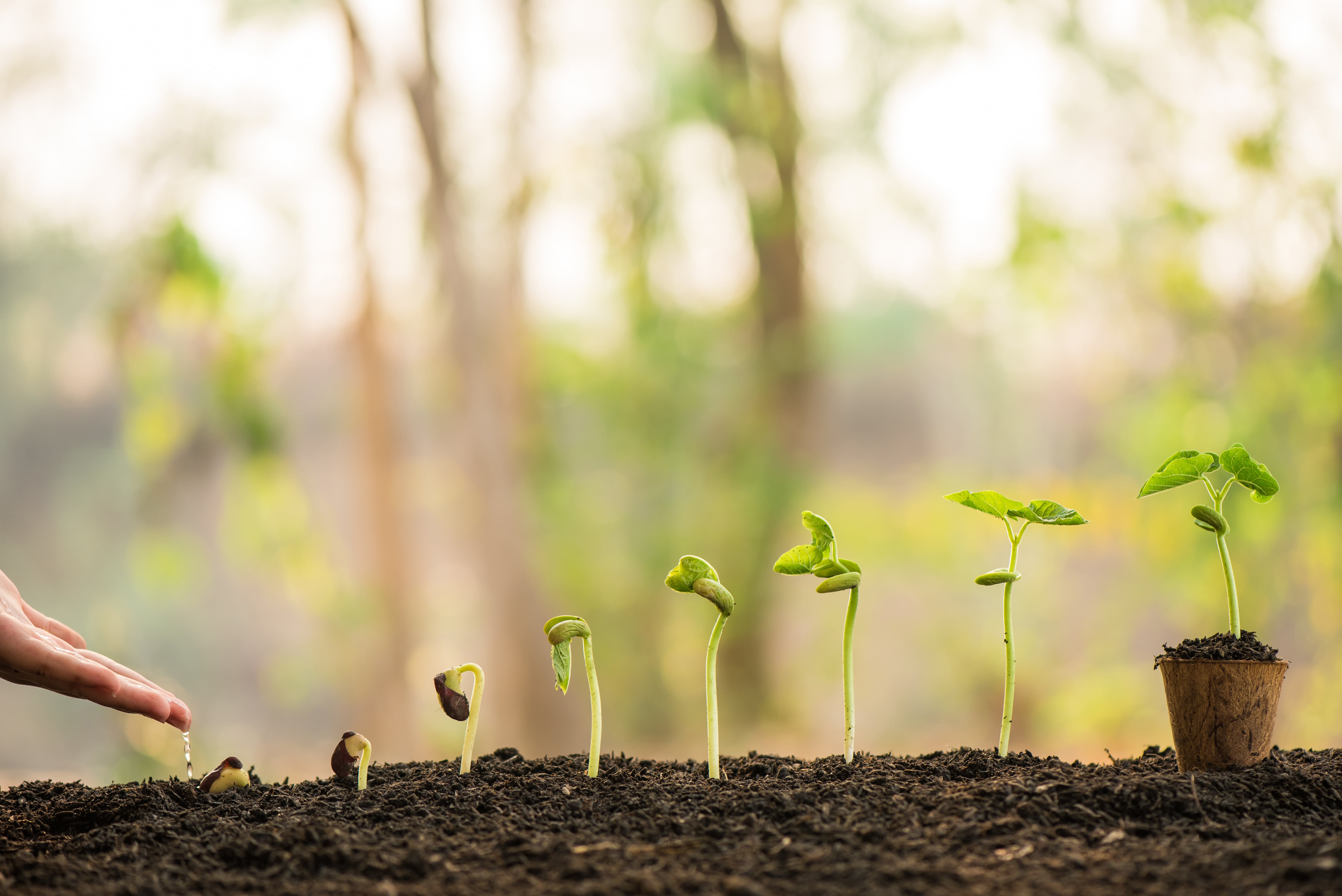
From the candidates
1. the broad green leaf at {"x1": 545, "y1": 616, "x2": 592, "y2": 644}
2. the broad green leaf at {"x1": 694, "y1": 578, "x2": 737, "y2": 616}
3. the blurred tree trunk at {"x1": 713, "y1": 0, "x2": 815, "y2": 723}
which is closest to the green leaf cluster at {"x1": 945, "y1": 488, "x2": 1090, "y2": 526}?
the broad green leaf at {"x1": 694, "y1": 578, "x2": 737, "y2": 616}

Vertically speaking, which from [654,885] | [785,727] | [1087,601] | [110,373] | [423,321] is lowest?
[654,885]

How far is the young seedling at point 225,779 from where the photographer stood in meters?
1.33

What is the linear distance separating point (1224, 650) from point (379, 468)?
4079 millimetres

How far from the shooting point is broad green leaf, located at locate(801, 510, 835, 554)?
126 cm

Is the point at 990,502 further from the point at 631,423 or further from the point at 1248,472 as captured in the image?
the point at 631,423

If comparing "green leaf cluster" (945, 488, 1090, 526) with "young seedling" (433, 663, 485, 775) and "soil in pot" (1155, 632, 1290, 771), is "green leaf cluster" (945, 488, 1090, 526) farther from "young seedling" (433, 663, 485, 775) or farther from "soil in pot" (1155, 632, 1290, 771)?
"young seedling" (433, 663, 485, 775)

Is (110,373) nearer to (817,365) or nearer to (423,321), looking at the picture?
(423,321)

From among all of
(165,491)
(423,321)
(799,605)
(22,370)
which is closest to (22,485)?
(22,370)

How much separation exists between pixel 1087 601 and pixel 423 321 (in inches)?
139

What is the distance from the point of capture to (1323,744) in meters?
3.70

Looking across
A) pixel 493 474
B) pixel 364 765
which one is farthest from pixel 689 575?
pixel 493 474

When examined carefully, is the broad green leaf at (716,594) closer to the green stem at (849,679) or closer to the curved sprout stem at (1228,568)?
the green stem at (849,679)

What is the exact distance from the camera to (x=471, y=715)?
4.47 ft

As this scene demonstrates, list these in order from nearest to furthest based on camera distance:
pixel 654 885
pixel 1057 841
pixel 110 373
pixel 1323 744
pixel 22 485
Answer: pixel 654 885 → pixel 1057 841 → pixel 1323 744 → pixel 110 373 → pixel 22 485
